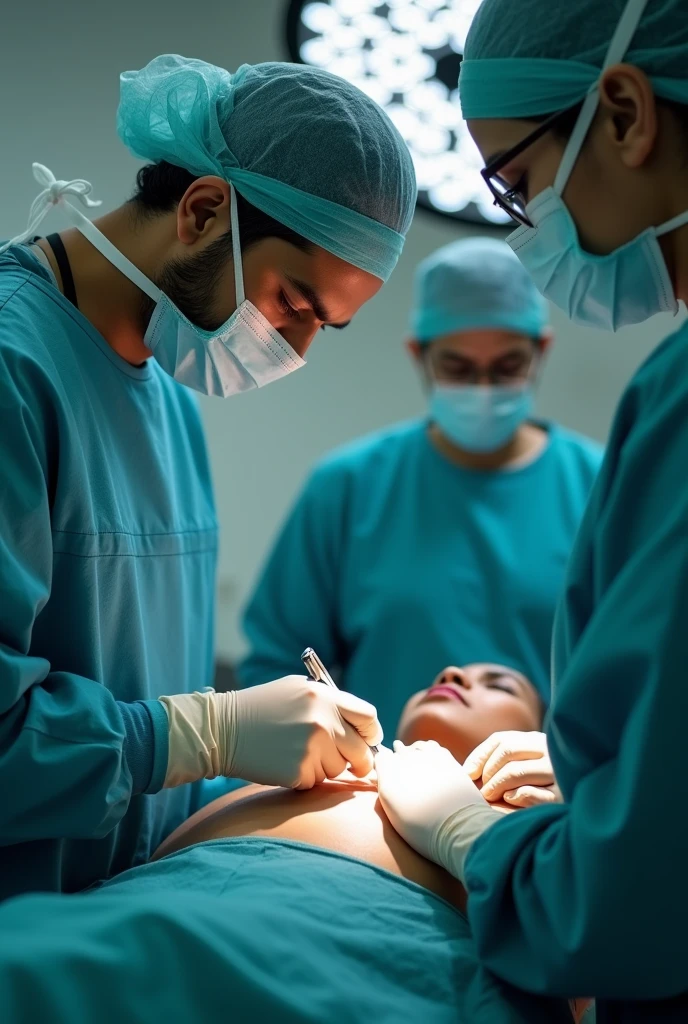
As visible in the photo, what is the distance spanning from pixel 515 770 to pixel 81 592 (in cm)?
72

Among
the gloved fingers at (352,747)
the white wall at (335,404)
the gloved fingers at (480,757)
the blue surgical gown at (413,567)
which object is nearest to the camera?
the gloved fingers at (352,747)

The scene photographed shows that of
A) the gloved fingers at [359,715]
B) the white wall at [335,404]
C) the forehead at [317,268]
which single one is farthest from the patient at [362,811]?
the white wall at [335,404]

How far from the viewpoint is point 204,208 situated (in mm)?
1494

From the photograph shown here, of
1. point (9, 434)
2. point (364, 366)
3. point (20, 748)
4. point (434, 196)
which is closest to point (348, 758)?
point (20, 748)

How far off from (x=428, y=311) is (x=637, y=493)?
1.78m

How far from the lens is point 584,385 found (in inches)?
143

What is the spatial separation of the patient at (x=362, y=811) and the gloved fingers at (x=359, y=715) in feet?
0.35

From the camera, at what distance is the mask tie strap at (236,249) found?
1.47 m

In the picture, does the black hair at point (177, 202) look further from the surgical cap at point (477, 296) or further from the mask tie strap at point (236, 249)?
the surgical cap at point (477, 296)

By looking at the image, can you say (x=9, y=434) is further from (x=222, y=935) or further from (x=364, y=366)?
(x=364, y=366)

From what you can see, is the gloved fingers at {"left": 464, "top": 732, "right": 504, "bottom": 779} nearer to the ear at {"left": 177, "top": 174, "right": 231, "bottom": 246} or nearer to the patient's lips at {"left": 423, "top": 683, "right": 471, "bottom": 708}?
the patient's lips at {"left": 423, "top": 683, "right": 471, "bottom": 708}

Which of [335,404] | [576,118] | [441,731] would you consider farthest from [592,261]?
[335,404]

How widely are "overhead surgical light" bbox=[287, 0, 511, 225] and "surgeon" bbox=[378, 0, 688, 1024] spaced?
0.77 metres

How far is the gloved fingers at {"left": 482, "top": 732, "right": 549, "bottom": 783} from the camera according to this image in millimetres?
1648
